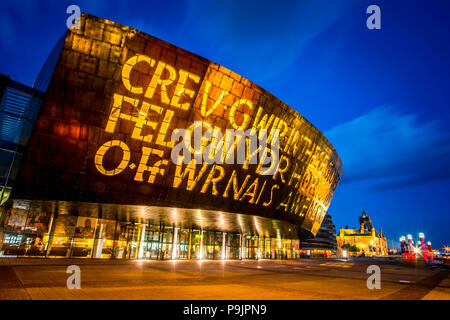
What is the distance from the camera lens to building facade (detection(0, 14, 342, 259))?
18250mm

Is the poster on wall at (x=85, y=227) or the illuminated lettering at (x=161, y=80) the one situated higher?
the illuminated lettering at (x=161, y=80)

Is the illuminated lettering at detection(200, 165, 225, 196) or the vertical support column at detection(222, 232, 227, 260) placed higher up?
the illuminated lettering at detection(200, 165, 225, 196)

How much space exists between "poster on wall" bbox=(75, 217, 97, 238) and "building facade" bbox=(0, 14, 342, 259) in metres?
0.11

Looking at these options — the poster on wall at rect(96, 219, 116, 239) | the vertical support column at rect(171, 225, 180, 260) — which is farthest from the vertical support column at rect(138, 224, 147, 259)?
the vertical support column at rect(171, 225, 180, 260)

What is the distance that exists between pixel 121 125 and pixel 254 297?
15.6 metres

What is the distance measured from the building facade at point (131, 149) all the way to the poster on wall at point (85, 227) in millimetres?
111

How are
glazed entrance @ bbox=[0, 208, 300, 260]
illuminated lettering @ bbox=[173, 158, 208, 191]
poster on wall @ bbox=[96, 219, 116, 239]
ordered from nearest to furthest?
illuminated lettering @ bbox=[173, 158, 208, 191]
glazed entrance @ bbox=[0, 208, 300, 260]
poster on wall @ bbox=[96, 219, 116, 239]

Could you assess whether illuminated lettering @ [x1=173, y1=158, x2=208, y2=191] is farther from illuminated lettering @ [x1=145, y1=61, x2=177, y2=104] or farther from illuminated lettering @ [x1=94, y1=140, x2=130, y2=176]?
illuminated lettering @ [x1=145, y1=61, x2=177, y2=104]

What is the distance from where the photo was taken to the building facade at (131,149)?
18.2 meters

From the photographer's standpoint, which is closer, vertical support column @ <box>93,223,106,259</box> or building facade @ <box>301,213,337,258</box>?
vertical support column @ <box>93,223,106,259</box>

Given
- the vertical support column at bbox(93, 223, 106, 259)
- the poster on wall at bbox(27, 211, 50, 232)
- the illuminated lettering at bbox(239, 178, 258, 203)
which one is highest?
the illuminated lettering at bbox(239, 178, 258, 203)

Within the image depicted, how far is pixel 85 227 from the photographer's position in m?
30.8

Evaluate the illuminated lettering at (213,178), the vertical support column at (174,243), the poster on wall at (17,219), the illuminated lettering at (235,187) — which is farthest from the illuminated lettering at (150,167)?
the vertical support column at (174,243)

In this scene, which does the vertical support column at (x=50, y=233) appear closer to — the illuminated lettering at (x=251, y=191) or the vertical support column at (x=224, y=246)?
the illuminated lettering at (x=251, y=191)
